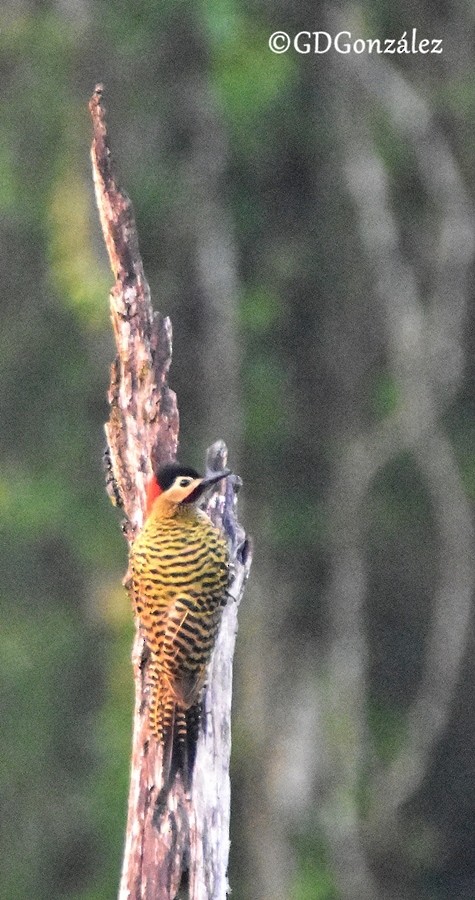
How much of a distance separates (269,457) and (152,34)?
2675 millimetres

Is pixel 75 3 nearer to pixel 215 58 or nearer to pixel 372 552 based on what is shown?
pixel 215 58

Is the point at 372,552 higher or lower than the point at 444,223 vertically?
lower

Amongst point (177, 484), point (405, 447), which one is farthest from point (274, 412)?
point (177, 484)

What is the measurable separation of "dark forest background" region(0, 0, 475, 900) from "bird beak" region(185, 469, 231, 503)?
5139 millimetres

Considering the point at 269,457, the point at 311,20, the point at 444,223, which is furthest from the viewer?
the point at 269,457

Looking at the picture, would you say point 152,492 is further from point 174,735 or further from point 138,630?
point 174,735

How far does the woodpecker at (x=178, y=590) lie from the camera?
479 centimetres

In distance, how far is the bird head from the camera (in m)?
4.86

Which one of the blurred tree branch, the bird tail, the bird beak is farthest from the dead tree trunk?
the blurred tree branch

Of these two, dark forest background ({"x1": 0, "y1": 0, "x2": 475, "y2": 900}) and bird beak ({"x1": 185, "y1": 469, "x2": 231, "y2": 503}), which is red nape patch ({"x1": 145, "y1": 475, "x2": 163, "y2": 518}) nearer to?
bird beak ({"x1": 185, "y1": 469, "x2": 231, "y2": 503})

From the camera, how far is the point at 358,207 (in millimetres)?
10664

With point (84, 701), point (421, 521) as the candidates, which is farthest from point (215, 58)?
point (84, 701)

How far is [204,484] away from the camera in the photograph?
16.3 ft

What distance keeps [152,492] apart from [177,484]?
3.9 inches
